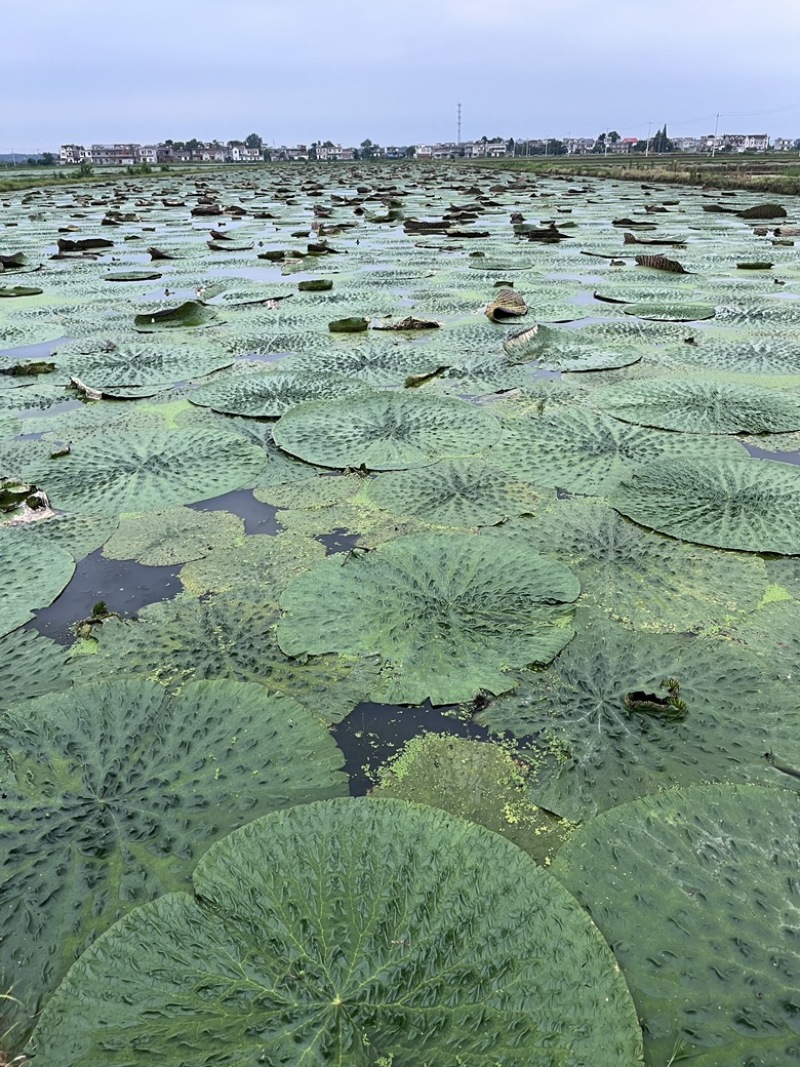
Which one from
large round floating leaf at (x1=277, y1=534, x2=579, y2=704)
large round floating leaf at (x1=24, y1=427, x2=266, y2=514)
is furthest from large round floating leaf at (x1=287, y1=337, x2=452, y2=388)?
large round floating leaf at (x1=277, y1=534, x2=579, y2=704)

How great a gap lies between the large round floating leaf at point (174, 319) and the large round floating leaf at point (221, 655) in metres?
3.83

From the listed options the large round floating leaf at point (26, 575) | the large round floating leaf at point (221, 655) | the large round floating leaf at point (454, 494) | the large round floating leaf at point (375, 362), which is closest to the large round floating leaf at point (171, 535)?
the large round floating leaf at point (26, 575)

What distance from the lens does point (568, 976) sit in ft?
3.10

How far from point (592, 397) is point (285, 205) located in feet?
59.5

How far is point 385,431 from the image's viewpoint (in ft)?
9.80

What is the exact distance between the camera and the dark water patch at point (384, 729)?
142 centimetres

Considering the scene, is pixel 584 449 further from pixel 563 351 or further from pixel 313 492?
pixel 563 351

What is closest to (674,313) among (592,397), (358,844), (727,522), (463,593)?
(592,397)

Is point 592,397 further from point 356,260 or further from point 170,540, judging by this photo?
point 356,260

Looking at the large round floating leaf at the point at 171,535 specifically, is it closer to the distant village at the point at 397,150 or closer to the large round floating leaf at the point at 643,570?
the large round floating leaf at the point at 643,570

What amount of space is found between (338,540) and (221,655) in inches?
25.7

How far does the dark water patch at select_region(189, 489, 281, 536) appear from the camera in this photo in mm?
2307

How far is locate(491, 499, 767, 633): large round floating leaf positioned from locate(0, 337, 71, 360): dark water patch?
3846 mm

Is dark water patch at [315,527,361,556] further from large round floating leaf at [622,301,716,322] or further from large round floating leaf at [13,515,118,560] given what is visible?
large round floating leaf at [622,301,716,322]
